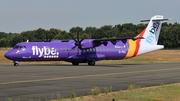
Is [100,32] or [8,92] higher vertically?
[100,32]

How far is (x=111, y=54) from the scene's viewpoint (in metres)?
44.3

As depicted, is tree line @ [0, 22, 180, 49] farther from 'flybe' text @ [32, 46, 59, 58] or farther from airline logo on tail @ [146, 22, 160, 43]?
'flybe' text @ [32, 46, 59, 58]

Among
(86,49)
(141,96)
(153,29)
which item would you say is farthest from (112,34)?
(141,96)

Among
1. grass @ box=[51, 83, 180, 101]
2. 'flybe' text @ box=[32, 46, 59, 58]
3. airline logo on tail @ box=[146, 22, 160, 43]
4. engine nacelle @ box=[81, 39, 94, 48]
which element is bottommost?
grass @ box=[51, 83, 180, 101]

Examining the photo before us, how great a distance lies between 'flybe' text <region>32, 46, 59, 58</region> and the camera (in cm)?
3975

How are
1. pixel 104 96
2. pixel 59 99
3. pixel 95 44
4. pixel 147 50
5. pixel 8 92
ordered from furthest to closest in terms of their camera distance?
pixel 147 50
pixel 95 44
pixel 8 92
pixel 104 96
pixel 59 99

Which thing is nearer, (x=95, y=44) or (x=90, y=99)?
(x=90, y=99)

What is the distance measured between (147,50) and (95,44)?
777cm

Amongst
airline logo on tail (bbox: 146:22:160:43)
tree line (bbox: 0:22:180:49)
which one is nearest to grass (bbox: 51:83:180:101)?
airline logo on tail (bbox: 146:22:160:43)

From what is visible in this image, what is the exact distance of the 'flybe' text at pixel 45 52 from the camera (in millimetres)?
39750

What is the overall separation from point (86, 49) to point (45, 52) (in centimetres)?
527

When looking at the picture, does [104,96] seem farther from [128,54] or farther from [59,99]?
[128,54]

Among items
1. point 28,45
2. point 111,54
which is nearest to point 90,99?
point 28,45

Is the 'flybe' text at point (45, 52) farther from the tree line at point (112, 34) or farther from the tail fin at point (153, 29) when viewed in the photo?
the tree line at point (112, 34)
